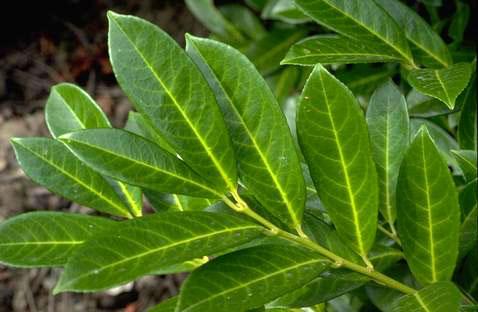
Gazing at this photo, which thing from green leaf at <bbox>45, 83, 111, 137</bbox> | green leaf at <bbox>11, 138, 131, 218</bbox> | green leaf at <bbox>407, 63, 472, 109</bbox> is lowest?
green leaf at <bbox>11, 138, 131, 218</bbox>

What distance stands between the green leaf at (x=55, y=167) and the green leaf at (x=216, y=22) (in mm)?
931

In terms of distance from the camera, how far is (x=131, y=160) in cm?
72

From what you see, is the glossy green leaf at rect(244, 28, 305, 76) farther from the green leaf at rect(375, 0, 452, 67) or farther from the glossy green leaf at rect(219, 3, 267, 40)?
the green leaf at rect(375, 0, 452, 67)

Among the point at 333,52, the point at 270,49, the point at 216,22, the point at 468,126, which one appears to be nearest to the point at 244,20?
the point at 216,22

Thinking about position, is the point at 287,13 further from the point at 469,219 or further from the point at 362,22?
the point at 469,219

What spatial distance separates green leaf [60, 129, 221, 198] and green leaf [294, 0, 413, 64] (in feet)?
0.93

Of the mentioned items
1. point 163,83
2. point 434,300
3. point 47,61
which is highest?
point 163,83

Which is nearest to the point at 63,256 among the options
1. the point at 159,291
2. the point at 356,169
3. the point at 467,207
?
the point at 356,169

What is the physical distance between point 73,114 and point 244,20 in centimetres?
91

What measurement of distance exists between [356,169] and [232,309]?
19 cm

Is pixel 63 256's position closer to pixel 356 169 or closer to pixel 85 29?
pixel 356 169

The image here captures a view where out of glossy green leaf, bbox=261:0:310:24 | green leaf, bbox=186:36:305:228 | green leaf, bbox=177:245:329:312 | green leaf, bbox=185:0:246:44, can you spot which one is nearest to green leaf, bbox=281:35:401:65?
green leaf, bbox=186:36:305:228

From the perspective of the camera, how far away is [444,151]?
44.9 inches

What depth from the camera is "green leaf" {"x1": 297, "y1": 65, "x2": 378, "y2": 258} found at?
2.30ft
